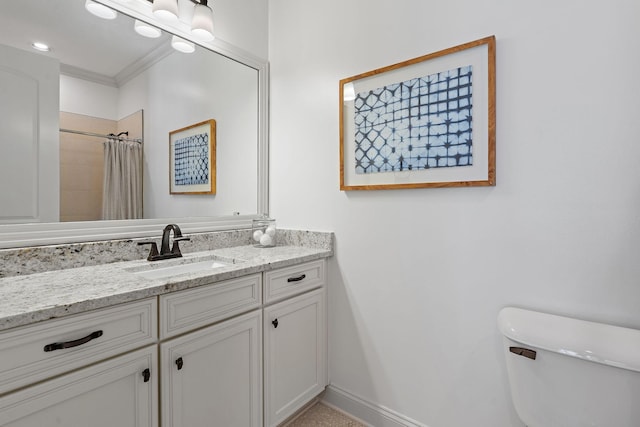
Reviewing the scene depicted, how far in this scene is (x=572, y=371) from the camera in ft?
3.26

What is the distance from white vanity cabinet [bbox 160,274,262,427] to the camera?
1.12 meters

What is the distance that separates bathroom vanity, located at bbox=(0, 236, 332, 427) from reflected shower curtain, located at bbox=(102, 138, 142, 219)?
0.27m

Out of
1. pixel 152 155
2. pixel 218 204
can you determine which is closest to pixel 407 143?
pixel 218 204

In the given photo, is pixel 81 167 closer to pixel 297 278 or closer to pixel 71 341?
pixel 71 341

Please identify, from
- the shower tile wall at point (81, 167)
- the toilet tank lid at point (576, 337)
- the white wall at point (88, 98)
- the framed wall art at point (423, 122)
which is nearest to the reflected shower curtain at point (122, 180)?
the shower tile wall at point (81, 167)

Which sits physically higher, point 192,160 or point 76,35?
point 76,35

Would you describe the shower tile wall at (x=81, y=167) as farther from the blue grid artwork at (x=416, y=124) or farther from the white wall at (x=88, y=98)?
the blue grid artwork at (x=416, y=124)

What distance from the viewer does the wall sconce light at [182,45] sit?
5.58ft

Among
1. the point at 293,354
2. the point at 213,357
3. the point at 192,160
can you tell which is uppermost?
the point at 192,160

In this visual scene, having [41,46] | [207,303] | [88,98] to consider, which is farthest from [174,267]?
[41,46]

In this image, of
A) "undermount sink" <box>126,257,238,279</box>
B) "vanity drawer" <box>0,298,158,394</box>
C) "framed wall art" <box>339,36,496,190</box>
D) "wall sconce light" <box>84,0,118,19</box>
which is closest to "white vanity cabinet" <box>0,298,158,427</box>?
"vanity drawer" <box>0,298,158,394</box>

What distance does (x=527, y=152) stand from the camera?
4.01ft

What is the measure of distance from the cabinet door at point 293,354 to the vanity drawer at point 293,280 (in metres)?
0.04

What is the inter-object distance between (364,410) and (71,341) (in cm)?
142
